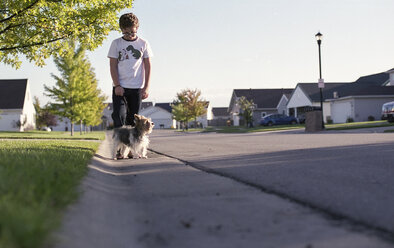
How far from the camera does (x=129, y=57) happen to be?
770cm

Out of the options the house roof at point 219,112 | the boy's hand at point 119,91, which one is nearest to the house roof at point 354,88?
the boy's hand at point 119,91

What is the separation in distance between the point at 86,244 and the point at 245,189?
2178 mm

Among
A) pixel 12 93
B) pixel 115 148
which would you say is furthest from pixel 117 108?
pixel 12 93

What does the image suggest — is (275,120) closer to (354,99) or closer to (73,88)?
(354,99)

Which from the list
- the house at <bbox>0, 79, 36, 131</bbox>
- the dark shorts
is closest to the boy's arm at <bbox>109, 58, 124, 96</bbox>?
the dark shorts

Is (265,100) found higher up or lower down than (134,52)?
higher up

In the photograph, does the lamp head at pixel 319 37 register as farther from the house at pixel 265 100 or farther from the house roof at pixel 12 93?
the house at pixel 265 100

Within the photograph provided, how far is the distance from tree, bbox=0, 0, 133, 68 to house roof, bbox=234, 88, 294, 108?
196 ft

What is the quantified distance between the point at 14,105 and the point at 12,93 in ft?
7.92

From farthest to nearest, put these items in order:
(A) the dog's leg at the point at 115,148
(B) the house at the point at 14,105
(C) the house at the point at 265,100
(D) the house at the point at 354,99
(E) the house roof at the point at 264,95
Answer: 1. (E) the house roof at the point at 264,95
2. (C) the house at the point at 265,100
3. (B) the house at the point at 14,105
4. (D) the house at the point at 354,99
5. (A) the dog's leg at the point at 115,148

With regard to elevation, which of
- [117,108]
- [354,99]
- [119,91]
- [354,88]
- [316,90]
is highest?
[316,90]

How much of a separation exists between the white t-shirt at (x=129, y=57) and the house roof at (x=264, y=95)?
6346 centimetres

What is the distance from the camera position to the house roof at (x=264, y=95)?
70.9 m

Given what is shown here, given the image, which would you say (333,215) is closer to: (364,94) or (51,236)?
(51,236)
